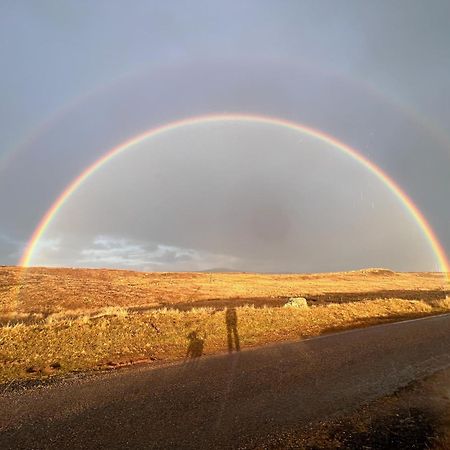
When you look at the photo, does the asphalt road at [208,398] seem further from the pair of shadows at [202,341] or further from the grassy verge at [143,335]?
the grassy verge at [143,335]

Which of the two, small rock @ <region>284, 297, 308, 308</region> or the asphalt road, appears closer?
the asphalt road

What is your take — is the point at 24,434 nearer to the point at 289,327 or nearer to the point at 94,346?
the point at 94,346

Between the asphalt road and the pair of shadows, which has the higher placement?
the pair of shadows

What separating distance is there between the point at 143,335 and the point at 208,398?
28.9 ft

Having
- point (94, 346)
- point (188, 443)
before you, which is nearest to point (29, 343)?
point (94, 346)

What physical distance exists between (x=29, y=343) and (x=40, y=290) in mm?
36758

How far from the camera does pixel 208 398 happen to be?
9781 mm

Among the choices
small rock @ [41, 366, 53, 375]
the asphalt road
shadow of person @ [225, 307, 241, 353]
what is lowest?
the asphalt road

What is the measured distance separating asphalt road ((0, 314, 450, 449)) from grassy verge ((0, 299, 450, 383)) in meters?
2.07

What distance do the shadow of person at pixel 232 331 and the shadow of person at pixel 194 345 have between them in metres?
1.14

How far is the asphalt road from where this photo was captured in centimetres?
780

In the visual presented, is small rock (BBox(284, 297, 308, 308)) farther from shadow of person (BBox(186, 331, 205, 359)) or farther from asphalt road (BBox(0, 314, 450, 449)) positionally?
asphalt road (BBox(0, 314, 450, 449))

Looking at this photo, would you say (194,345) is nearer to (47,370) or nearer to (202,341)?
(202,341)

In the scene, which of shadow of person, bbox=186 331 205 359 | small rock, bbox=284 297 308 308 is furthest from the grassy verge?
small rock, bbox=284 297 308 308
